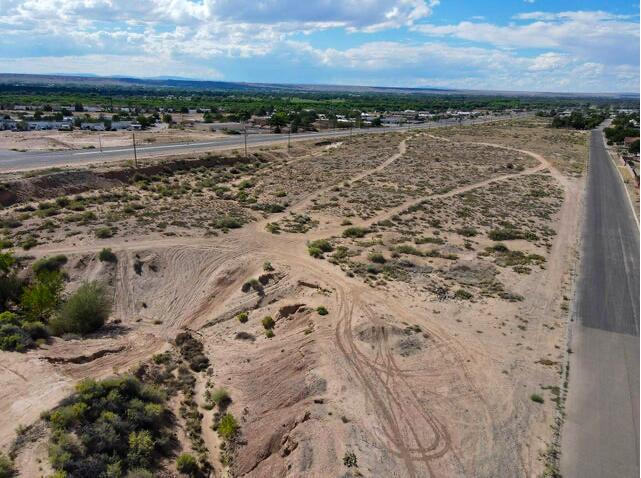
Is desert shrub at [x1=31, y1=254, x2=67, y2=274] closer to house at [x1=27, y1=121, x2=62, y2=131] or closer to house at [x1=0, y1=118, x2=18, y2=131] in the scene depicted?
house at [x1=27, y1=121, x2=62, y2=131]

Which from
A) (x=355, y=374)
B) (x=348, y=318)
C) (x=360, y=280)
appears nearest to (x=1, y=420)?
(x=355, y=374)

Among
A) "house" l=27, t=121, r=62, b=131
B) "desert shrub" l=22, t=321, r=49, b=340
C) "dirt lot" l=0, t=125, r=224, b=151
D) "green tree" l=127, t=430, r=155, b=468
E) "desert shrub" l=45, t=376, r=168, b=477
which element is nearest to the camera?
"desert shrub" l=45, t=376, r=168, b=477

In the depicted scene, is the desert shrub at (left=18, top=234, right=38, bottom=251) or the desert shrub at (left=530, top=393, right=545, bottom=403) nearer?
the desert shrub at (left=530, top=393, right=545, bottom=403)

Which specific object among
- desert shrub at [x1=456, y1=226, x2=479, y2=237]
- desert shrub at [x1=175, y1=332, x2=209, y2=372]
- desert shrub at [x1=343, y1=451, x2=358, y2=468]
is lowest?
desert shrub at [x1=175, y1=332, x2=209, y2=372]

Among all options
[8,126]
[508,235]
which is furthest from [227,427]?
[8,126]

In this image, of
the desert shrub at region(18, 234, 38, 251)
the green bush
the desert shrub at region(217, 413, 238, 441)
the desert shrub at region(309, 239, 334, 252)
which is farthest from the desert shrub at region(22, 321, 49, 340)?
the desert shrub at region(309, 239, 334, 252)

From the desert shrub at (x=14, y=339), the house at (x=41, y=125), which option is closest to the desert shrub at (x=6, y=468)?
the desert shrub at (x=14, y=339)
